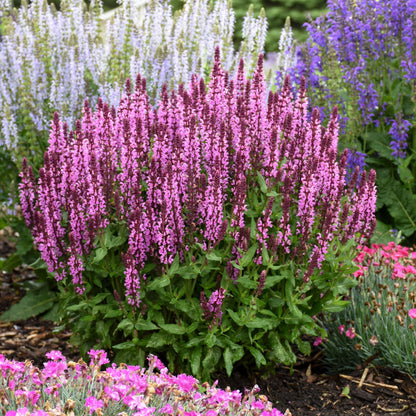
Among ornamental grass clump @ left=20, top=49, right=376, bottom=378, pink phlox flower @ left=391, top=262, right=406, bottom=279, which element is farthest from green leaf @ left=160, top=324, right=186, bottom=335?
pink phlox flower @ left=391, top=262, right=406, bottom=279

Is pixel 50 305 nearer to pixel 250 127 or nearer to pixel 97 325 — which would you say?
pixel 97 325

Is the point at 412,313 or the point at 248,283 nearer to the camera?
the point at 248,283

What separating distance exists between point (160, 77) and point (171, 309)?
8.78 ft

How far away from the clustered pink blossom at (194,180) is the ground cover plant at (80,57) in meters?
1.35

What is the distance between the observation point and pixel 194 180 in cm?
325

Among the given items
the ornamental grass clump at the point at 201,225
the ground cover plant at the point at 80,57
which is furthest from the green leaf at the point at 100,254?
the ground cover plant at the point at 80,57

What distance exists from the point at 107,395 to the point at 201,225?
147cm

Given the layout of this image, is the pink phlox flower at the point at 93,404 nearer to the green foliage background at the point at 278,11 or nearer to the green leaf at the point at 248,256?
the green leaf at the point at 248,256

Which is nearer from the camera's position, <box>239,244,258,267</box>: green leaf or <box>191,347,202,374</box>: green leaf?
<box>239,244,258,267</box>: green leaf

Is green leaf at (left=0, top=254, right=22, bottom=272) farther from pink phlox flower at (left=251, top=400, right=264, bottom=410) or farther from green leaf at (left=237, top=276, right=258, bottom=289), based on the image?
pink phlox flower at (left=251, top=400, right=264, bottom=410)

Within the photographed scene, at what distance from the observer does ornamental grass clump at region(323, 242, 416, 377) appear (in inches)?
148

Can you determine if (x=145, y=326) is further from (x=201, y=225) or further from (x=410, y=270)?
(x=410, y=270)

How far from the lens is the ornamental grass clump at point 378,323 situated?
377 centimetres

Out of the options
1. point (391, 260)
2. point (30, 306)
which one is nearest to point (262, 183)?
point (391, 260)
